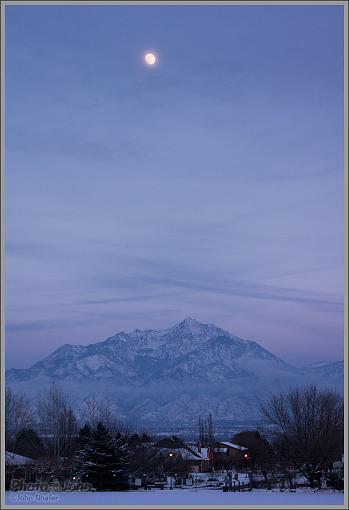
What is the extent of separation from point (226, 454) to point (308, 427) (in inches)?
933

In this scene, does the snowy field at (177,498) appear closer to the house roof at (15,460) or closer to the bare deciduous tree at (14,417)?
the house roof at (15,460)

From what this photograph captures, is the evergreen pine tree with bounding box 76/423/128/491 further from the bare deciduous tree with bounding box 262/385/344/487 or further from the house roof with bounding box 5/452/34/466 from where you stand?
the bare deciduous tree with bounding box 262/385/344/487

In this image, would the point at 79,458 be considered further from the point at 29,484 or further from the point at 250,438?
the point at 250,438

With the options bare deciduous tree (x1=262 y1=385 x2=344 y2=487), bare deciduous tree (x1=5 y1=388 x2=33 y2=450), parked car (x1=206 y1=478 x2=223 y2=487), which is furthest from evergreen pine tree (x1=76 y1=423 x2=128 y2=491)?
bare deciduous tree (x1=262 y1=385 x2=344 y2=487)

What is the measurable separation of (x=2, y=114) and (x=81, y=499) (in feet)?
42.5

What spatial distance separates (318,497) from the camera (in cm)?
2308

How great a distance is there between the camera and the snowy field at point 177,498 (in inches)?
784

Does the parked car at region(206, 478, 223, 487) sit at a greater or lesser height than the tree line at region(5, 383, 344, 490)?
lesser

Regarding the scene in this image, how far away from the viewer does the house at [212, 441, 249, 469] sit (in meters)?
50.5

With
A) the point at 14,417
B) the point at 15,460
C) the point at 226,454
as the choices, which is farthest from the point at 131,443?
the point at 226,454

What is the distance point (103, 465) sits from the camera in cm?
2680

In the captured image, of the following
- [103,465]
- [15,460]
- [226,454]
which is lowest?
[226,454]

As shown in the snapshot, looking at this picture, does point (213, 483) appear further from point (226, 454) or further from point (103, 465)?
point (226, 454)

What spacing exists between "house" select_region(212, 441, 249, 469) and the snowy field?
24.1m
